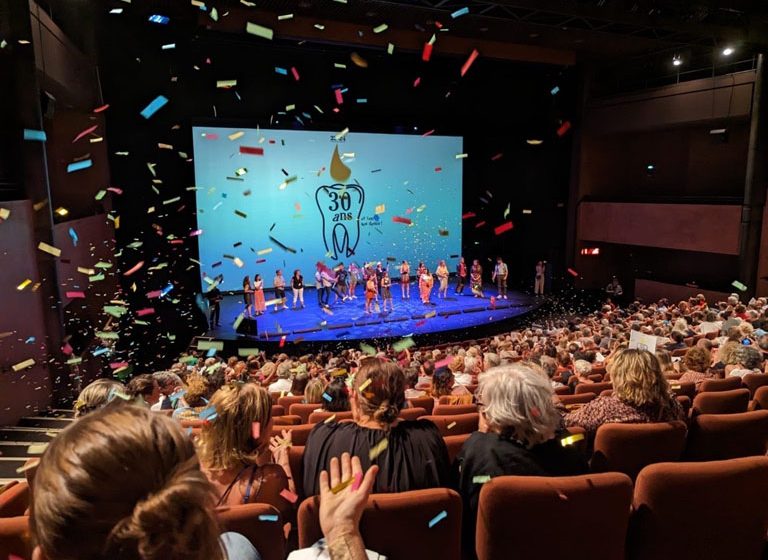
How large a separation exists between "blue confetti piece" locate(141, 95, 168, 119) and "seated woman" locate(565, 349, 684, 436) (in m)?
11.2

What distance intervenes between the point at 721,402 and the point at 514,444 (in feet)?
6.61

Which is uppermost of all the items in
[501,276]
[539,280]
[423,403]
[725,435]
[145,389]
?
[725,435]

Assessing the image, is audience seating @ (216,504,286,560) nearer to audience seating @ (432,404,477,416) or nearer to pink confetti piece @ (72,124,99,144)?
audience seating @ (432,404,477,416)

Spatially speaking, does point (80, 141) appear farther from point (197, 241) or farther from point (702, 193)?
point (702, 193)

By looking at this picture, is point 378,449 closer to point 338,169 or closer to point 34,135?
point 34,135

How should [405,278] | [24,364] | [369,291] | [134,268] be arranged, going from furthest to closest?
[405,278]
[369,291]
[134,268]
[24,364]

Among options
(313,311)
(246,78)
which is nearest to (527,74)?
(246,78)

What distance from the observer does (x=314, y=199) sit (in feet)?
44.4

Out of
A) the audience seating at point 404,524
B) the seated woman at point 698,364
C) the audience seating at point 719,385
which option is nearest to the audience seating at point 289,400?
the audience seating at point 404,524

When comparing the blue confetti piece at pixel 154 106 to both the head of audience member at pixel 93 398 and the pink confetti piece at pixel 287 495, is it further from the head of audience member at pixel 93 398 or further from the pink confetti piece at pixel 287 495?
the pink confetti piece at pixel 287 495

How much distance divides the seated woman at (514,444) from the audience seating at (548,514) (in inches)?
7.2

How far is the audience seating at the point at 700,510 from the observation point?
185cm

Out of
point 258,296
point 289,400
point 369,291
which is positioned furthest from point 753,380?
point 258,296

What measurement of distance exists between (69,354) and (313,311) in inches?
208
